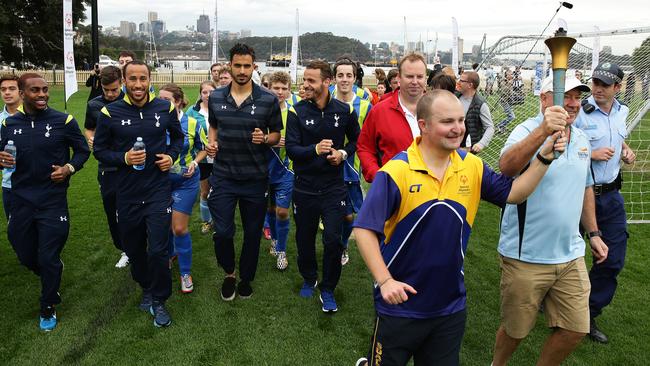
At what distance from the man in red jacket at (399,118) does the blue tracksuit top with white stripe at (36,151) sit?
266cm

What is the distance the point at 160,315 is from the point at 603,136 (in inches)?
158

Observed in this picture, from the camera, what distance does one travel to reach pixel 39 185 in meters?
4.64

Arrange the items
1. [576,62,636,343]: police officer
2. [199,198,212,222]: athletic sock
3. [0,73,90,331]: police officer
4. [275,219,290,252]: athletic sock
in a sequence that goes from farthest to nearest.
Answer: [199,198,212,222]: athletic sock → [275,219,290,252]: athletic sock → [0,73,90,331]: police officer → [576,62,636,343]: police officer

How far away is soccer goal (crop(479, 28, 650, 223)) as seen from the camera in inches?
327

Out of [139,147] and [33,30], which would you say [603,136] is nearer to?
[139,147]

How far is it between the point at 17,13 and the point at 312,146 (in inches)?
1458

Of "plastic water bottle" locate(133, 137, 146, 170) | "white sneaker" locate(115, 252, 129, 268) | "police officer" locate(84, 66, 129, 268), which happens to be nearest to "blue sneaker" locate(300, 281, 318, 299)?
"police officer" locate(84, 66, 129, 268)

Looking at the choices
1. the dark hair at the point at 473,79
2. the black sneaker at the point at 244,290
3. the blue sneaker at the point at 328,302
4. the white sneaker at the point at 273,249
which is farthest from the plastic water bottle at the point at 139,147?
the dark hair at the point at 473,79

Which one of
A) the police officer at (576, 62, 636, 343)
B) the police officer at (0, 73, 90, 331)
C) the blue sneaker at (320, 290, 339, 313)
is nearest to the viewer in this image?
the police officer at (576, 62, 636, 343)

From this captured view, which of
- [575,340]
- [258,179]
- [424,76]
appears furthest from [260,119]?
[575,340]

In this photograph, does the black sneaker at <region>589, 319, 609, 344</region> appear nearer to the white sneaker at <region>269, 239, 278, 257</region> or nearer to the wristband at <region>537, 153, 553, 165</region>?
the wristband at <region>537, 153, 553, 165</region>

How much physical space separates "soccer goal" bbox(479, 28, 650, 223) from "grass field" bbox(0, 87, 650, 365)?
2324mm

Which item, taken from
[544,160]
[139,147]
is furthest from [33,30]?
[544,160]

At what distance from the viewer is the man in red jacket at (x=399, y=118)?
4.17 meters
